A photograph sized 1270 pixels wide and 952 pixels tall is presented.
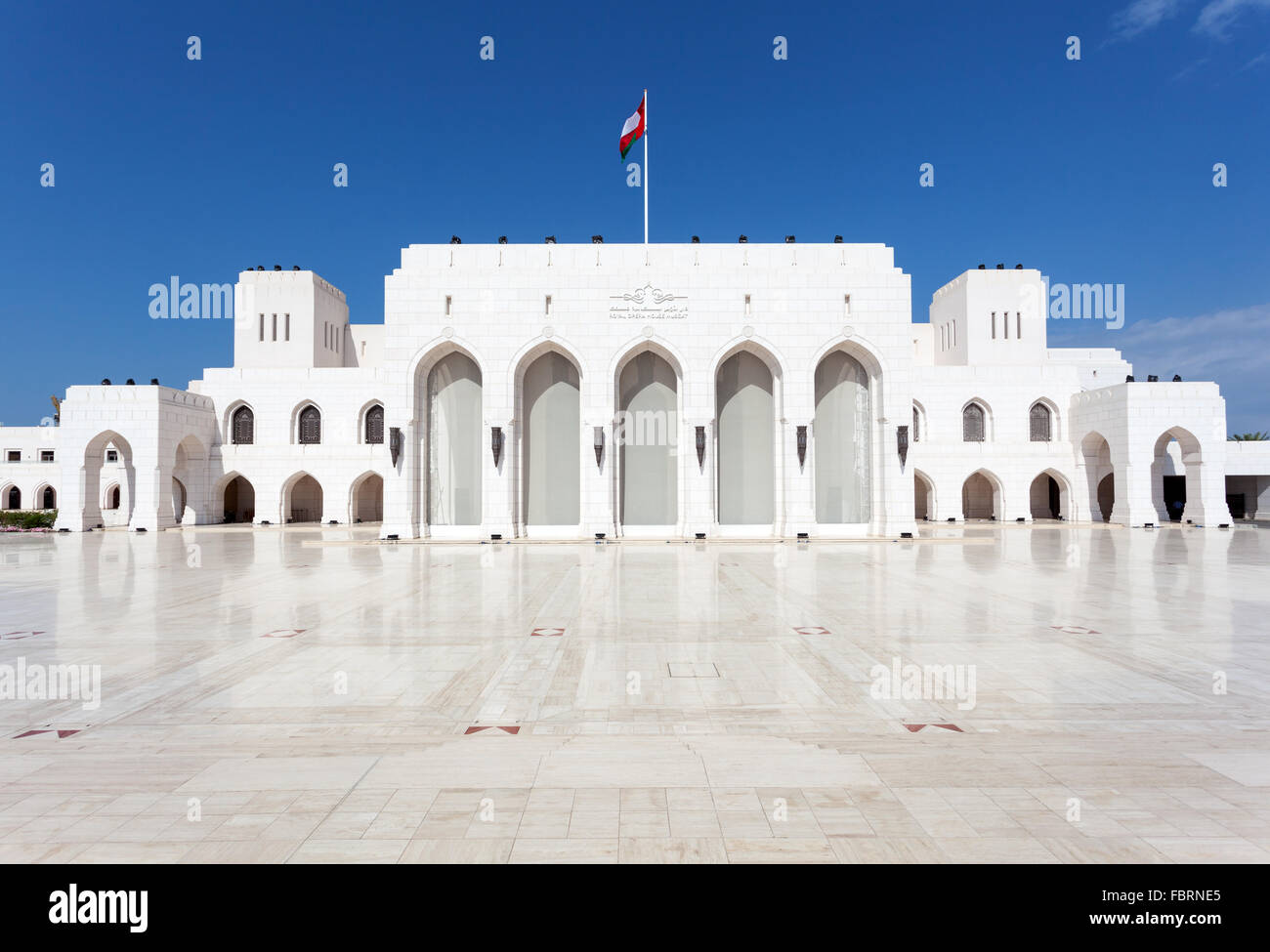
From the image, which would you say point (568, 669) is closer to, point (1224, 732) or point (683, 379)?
point (1224, 732)

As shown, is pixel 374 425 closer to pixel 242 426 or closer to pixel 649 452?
pixel 242 426

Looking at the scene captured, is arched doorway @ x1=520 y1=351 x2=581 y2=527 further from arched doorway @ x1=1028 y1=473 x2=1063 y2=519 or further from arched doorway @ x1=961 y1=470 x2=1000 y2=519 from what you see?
arched doorway @ x1=1028 y1=473 x2=1063 y2=519

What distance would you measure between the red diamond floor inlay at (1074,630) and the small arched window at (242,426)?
130ft

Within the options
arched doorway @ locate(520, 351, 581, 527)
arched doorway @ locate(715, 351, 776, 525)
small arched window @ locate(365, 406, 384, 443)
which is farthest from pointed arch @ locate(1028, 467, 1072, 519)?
small arched window @ locate(365, 406, 384, 443)

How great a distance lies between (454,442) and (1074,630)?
21.3 m

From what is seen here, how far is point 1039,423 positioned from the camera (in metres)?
37.8

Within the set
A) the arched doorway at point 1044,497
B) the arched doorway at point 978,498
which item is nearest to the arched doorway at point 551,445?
the arched doorway at point 978,498

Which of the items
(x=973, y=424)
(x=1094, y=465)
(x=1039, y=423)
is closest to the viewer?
(x=1094, y=465)

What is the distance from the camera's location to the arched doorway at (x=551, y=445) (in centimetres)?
2606

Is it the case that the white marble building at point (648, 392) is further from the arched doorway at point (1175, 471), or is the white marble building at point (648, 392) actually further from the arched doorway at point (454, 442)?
the arched doorway at point (1175, 471)

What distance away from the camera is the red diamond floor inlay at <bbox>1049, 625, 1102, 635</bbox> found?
9.16 meters

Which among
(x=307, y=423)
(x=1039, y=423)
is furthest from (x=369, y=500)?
(x=1039, y=423)

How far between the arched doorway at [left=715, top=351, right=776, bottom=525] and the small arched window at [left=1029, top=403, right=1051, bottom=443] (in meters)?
20.0
